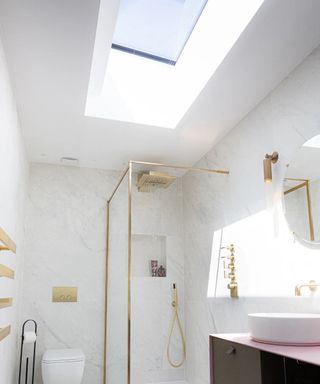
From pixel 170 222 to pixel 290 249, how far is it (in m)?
1.94

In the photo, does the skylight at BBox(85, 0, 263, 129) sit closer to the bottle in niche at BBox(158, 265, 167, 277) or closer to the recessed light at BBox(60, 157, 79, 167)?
the recessed light at BBox(60, 157, 79, 167)

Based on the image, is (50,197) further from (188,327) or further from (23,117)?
(188,327)

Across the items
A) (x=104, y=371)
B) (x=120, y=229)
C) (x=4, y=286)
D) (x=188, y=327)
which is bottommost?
(x=104, y=371)

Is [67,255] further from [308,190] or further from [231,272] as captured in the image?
[308,190]

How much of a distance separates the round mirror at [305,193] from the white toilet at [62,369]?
210 cm

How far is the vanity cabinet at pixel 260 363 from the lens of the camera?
4.82 feet

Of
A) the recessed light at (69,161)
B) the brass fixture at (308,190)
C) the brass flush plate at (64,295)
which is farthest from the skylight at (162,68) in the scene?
the brass flush plate at (64,295)

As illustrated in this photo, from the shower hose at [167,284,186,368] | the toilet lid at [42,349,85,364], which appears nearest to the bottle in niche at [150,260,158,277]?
the shower hose at [167,284,186,368]

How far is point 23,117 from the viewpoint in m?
2.97

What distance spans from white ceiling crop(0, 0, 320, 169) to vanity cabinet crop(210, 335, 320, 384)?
1.56 meters

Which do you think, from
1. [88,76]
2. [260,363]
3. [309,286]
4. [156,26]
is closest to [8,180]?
[88,76]

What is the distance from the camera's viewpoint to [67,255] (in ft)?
12.8

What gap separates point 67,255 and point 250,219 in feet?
6.44

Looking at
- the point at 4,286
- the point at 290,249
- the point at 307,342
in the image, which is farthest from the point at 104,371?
the point at 307,342
